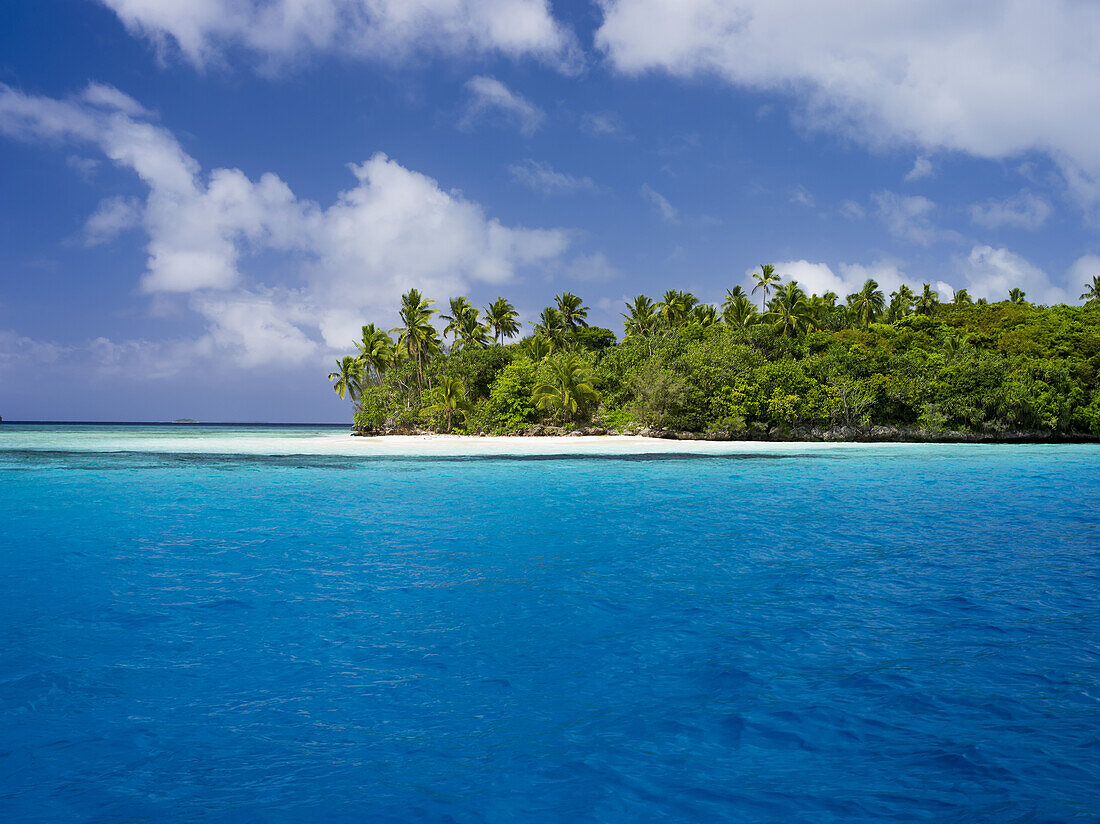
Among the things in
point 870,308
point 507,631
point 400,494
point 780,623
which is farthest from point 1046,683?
point 870,308

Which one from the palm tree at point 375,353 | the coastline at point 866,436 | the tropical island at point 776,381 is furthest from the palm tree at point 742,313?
the palm tree at point 375,353

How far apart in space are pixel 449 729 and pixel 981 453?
37.9 meters

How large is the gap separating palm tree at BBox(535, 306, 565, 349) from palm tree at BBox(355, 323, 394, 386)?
52.7 ft

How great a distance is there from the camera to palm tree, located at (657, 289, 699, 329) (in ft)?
217

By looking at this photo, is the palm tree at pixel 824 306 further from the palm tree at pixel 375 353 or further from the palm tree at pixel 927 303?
the palm tree at pixel 375 353

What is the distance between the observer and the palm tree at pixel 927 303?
2625 inches

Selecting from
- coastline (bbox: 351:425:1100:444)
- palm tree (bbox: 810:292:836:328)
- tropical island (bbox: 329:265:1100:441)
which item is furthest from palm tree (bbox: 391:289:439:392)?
palm tree (bbox: 810:292:836:328)

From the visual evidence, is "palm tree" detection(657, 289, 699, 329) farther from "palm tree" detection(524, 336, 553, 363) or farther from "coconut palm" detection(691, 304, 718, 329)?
"palm tree" detection(524, 336, 553, 363)

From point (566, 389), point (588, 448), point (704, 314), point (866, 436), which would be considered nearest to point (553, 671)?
point (588, 448)

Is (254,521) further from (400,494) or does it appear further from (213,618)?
(213,618)

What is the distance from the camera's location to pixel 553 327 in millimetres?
66812

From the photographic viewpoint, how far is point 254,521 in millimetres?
13398

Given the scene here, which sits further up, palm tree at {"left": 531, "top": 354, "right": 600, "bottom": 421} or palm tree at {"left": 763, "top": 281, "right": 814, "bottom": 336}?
palm tree at {"left": 763, "top": 281, "right": 814, "bottom": 336}

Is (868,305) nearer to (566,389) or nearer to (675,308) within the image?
(675,308)
